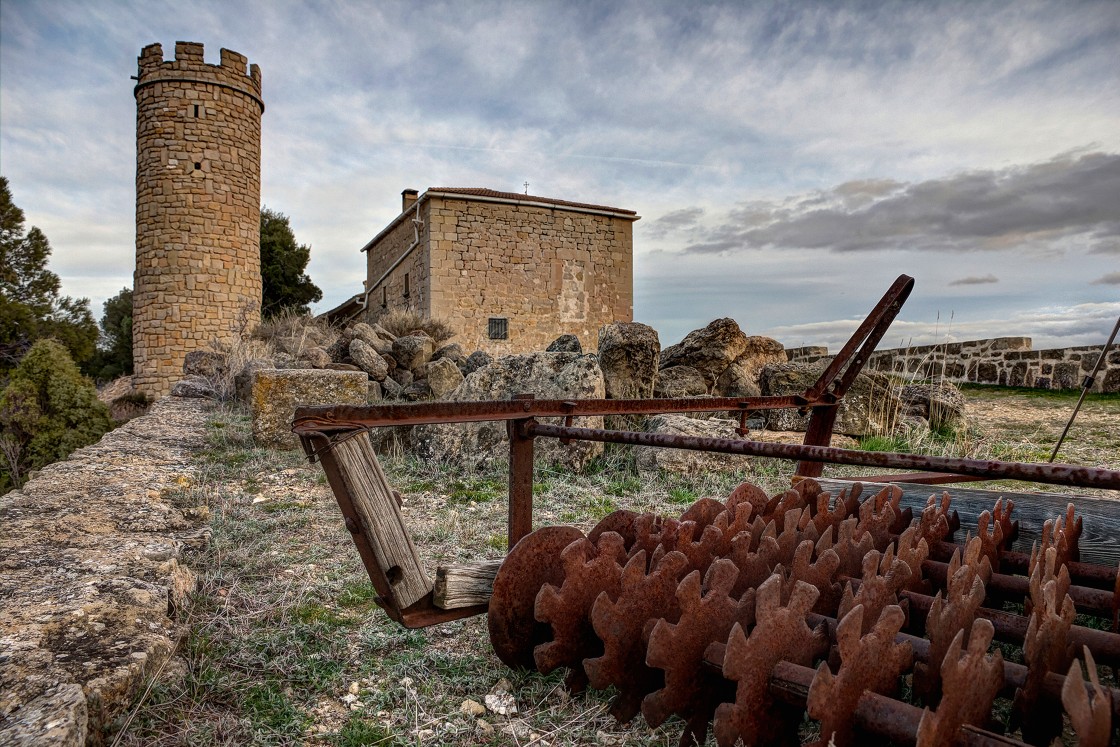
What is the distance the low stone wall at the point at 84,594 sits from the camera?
1342 mm

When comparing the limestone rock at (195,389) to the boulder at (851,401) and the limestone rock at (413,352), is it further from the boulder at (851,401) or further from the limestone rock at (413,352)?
the boulder at (851,401)

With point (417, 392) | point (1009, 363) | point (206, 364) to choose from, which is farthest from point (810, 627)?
point (1009, 363)

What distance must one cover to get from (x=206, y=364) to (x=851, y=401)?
9.23 metres

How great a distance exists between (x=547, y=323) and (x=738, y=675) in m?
18.6

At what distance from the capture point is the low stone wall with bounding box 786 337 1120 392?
33.3ft

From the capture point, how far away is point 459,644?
2078 millimetres

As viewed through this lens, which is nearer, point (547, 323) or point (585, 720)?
point (585, 720)

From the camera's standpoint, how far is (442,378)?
738cm

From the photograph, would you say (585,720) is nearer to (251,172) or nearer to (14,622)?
(14,622)

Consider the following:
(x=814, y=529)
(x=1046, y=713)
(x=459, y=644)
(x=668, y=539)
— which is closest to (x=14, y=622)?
(x=459, y=644)

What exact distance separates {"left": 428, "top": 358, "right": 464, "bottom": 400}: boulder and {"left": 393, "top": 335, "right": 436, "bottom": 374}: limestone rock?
1643 mm

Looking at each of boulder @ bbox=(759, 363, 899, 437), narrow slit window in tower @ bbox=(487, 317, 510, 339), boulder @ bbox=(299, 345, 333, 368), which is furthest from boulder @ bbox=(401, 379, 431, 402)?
narrow slit window in tower @ bbox=(487, 317, 510, 339)

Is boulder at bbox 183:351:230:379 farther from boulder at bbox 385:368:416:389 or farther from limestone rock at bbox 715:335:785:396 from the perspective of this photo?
limestone rock at bbox 715:335:785:396

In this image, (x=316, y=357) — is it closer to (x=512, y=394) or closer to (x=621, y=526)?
(x=512, y=394)
